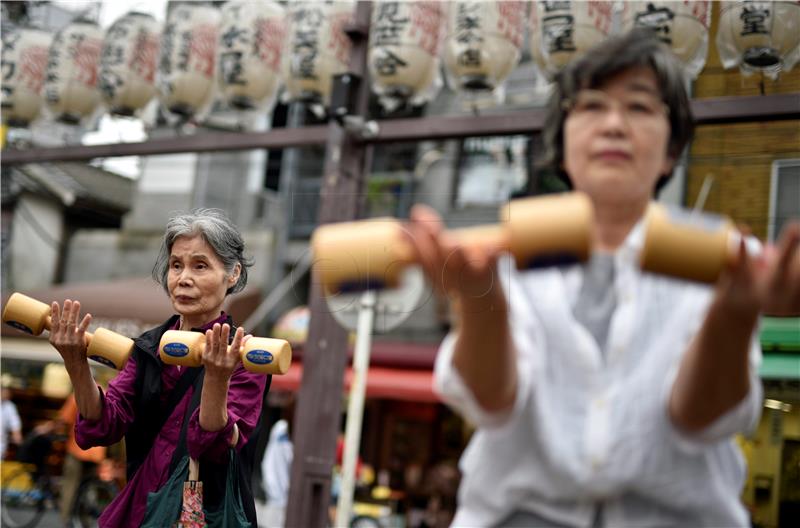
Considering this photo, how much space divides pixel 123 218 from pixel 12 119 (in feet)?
29.7

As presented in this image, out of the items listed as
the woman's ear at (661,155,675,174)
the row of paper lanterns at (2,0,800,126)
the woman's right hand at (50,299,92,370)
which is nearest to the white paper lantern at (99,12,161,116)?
the row of paper lanterns at (2,0,800,126)

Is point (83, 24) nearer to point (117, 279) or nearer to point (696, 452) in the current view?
point (696, 452)

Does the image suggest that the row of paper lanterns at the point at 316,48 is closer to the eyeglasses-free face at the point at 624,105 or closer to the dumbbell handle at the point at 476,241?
the eyeglasses-free face at the point at 624,105

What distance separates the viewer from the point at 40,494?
33.0ft

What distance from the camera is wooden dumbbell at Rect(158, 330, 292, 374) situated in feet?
6.38

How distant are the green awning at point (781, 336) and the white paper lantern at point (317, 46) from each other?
541 centimetres

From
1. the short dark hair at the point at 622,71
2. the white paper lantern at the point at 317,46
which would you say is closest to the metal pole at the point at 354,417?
the white paper lantern at the point at 317,46

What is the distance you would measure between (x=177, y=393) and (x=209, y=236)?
43cm

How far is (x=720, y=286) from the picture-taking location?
3.99ft

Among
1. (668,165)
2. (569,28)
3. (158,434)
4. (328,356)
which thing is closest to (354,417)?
(328,356)

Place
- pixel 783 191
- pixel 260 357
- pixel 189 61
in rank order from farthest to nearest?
1. pixel 783 191
2. pixel 189 61
3. pixel 260 357

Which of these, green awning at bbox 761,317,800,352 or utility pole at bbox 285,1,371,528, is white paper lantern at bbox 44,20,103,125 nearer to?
utility pole at bbox 285,1,371,528

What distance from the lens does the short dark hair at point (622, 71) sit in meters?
1.50

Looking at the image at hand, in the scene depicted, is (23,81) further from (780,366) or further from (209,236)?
(780,366)
